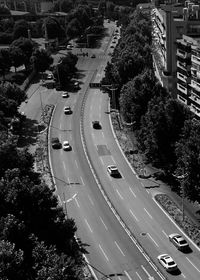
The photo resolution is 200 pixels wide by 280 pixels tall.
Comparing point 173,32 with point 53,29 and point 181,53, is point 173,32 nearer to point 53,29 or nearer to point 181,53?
point 181,53

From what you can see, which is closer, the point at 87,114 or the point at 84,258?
the point at 84,258

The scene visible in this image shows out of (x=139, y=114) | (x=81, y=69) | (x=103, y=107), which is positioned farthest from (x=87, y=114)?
(x=81, y=69)

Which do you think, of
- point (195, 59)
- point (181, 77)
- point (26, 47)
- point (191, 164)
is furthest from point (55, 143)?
point (26, 47)

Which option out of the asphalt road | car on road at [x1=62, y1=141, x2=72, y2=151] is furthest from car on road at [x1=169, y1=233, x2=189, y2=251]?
car on road at [x1=62, y1=141, x2=72, y2=151]

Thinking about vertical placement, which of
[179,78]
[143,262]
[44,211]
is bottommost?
[143,262]

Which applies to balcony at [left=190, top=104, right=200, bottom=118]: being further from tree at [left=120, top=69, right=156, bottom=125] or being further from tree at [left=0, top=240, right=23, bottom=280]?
tree at [left=0, top=240, right=23, bottom=280]

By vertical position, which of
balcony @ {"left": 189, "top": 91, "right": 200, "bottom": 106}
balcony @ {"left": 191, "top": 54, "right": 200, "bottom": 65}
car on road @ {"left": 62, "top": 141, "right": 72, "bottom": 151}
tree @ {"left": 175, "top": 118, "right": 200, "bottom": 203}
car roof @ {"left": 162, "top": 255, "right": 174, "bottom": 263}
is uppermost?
balcony @ {"left": 191, "top": 54, "right": 200, "bottom": 65}

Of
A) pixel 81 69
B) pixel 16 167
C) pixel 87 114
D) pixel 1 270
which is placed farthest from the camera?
pixel 81 69

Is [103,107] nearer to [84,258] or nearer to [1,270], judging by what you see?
[84,258]
